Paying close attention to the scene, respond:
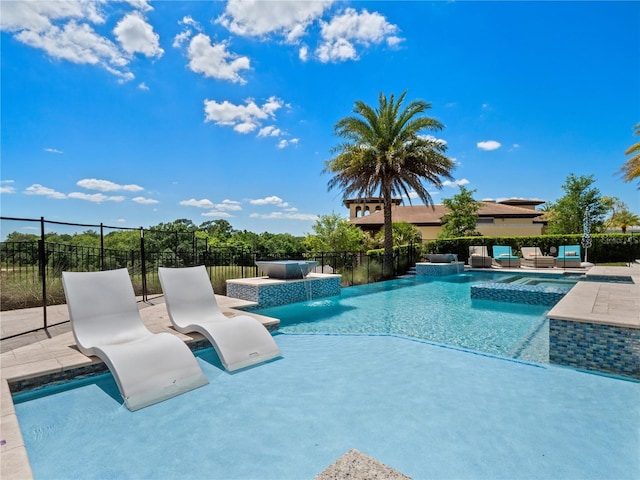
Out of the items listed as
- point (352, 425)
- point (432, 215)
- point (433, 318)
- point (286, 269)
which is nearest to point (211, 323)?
point (352, 425)

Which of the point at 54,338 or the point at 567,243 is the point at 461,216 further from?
the point at 54,338

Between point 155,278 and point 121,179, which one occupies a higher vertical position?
point 121,179

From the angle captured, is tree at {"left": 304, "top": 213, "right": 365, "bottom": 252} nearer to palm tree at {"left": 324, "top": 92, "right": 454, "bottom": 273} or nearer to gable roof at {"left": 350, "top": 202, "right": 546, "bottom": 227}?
palm tree at {"left": 324, "top": 92, "right": 454, "bottom": 273}

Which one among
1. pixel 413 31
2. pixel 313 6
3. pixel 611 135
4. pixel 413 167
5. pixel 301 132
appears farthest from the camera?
pixel 611 135

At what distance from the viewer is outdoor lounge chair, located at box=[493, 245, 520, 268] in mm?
18453

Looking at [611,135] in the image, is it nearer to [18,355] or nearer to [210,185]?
[210,185]

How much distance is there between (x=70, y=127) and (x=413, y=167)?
1433 cm

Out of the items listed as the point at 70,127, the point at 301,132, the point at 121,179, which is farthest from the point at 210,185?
the point at 70,127

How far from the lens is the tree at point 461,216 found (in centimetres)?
2850

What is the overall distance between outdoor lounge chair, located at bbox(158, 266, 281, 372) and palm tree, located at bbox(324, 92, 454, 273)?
424 inches

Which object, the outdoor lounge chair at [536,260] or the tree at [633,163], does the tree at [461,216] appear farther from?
the tree at [633,163]

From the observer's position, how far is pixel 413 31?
11.1m

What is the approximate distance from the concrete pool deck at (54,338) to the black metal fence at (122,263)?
0.56 meters

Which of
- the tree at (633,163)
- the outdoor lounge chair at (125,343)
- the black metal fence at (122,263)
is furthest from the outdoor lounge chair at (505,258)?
the outdoor lounge chair at (125,343)
